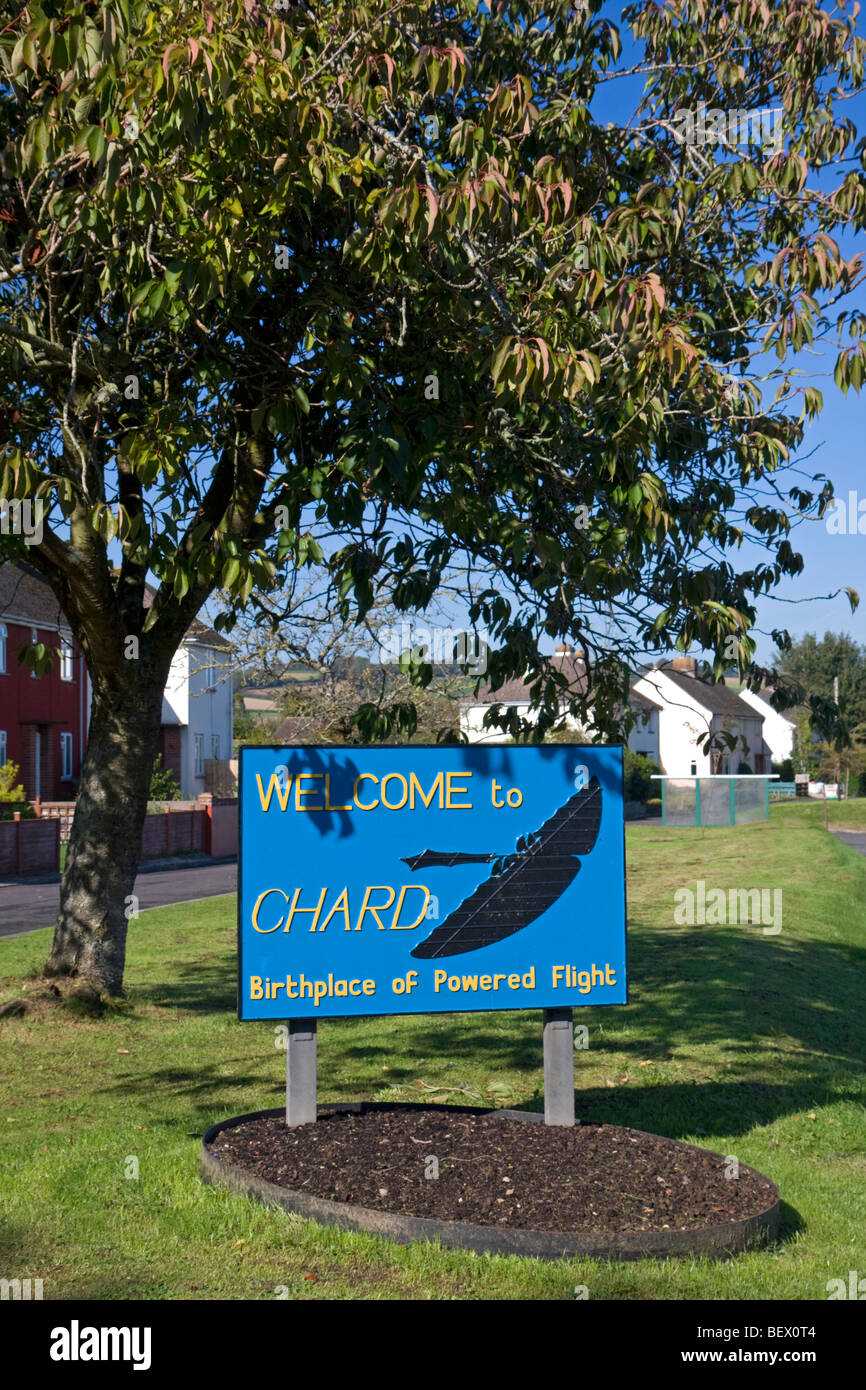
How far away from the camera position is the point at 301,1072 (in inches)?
249

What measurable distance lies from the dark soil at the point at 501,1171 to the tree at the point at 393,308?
2.77 metres

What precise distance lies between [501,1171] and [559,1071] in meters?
0.89

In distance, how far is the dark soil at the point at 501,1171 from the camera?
17.5 feet

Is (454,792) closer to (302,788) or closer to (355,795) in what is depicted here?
(355,795)

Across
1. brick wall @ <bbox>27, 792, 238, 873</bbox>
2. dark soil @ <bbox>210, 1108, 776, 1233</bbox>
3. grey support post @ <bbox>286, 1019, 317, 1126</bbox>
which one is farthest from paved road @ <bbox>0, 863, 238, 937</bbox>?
dark soil @ <bbox>210, 1108, 776, 1233</bbox>

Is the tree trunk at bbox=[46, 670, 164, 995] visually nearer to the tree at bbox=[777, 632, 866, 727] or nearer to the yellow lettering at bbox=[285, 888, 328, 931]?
the yellow lettering at bbox=[285, 888, 328, 931]

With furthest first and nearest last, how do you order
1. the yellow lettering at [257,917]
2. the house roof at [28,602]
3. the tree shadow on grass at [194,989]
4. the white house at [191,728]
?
1. the white house at [191,728]
2. the house roof at [28,602]
3. the tree shadow on grass at [194,989]
4. the yellow lettering at [257,917]

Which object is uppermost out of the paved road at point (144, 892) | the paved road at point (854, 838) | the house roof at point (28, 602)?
the house roof at point (28, 602)

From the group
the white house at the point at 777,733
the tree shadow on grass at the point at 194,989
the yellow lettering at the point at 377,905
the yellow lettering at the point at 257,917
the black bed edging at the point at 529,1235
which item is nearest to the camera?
the black bed edging at the point at 529,1235

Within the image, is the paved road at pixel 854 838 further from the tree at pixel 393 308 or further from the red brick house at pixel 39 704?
the tree at pixel 393 308

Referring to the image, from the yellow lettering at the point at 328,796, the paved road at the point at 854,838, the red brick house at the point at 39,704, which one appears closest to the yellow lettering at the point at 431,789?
the yellow lettering at the point at 328,796

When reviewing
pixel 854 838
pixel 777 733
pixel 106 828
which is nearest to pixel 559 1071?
pixel 106 828

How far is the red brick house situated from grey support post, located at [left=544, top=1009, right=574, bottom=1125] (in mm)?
28954
